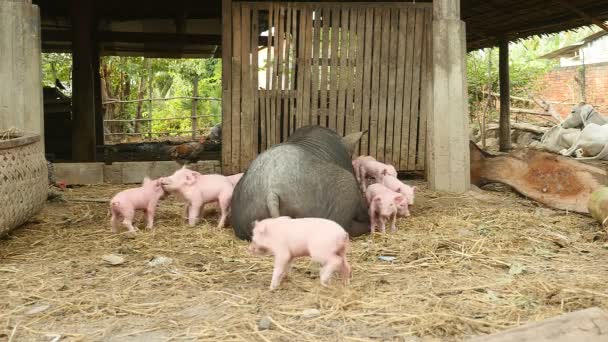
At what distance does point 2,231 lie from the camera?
410 centimetres

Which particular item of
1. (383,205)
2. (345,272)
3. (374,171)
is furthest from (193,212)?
(345,272)

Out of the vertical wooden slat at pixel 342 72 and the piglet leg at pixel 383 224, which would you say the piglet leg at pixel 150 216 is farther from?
the vertical wooden slat at pixel 342 72

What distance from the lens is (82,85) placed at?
969 centimetres

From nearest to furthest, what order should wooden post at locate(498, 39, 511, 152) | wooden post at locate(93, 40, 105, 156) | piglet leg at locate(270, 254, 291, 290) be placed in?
piglet leg at locate(270, 254, 291, 290) < wooden post at locate(93, 40, 105, 156) < wooden post at locate(498, 39, 511, 152)

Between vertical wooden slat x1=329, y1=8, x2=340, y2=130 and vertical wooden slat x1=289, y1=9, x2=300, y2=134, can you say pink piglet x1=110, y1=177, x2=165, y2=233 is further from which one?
vertical wooden slat x1=329, y1=8, x2=340, y2=130

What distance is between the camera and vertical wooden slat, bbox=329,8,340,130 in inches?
294

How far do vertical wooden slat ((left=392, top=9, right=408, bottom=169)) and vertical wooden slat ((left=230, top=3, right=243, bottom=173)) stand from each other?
6.46 feet

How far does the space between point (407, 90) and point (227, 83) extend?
7.40ft

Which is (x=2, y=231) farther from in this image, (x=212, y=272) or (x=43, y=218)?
(x=212, y=272)

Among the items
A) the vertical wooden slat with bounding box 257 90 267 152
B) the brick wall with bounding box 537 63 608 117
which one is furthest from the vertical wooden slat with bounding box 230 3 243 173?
the brick wall with bounding box 537 63 608 117

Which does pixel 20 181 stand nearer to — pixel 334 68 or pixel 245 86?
pixel 245 86

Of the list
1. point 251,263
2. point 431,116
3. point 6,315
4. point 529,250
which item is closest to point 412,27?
point 431,116

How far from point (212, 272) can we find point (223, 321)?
0.86 metres

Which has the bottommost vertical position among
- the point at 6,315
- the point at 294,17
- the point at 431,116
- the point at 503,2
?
the point at 6,315
